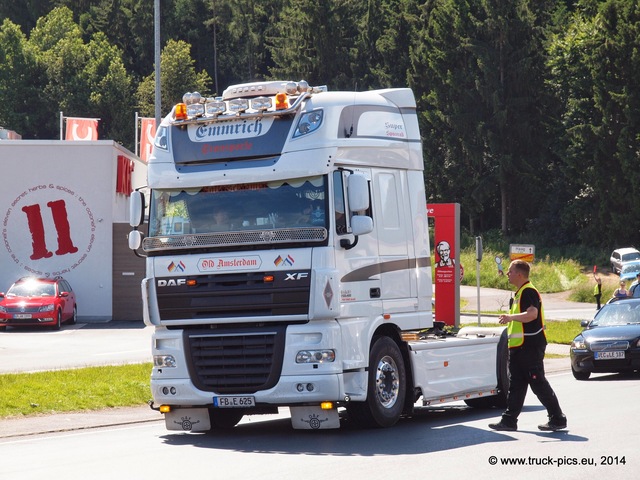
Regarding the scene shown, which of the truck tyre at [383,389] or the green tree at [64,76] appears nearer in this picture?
the truck tyre at [383,389]

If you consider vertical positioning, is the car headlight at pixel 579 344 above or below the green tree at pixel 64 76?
below

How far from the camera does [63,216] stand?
132 ft

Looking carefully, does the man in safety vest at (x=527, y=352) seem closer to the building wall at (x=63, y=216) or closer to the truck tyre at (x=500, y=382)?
the truck tyre at (x=500, y=382)

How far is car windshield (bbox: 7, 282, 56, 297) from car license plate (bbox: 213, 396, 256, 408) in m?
24.8

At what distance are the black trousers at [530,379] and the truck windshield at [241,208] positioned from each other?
2.53m

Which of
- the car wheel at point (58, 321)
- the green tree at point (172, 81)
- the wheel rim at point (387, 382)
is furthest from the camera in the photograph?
the green tree at point (172, 81)

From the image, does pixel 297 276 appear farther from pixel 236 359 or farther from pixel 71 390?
pixel 71 390

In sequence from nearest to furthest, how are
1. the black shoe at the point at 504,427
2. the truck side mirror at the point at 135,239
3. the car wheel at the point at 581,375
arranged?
1. the black shoe at the point at 504,427
2. the truck side mirror at the point at 135,239
3. the car wheel at the point at 581,375

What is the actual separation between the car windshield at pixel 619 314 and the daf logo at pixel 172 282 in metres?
11.6

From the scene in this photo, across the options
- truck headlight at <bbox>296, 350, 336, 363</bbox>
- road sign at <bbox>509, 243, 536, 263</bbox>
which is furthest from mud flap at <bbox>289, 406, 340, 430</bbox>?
road sign at <bbox>509, 243, 536, 263</bbox>

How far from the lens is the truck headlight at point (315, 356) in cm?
1275

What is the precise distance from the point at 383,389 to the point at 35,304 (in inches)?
958

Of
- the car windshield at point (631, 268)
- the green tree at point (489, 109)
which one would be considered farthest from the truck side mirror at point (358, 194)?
the green tree at point (489, 109)

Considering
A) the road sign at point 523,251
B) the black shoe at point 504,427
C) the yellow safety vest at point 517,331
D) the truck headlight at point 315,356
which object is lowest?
the black shoe at point 504,427
